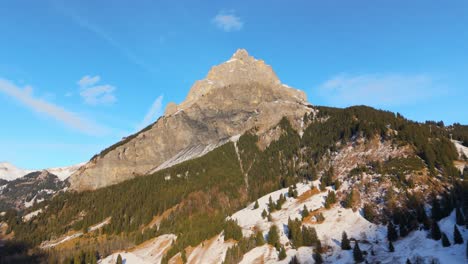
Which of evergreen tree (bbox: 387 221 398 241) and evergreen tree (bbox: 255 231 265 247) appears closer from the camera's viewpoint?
evergreen tree (bbox: 387 221 398 241)

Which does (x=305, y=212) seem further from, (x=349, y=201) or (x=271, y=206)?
(x=271, y=206)

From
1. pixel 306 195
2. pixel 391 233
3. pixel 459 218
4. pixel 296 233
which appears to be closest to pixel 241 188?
pixel 306 195

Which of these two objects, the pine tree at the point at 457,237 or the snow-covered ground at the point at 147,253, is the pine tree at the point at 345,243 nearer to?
the pine tree at the point at 457,237

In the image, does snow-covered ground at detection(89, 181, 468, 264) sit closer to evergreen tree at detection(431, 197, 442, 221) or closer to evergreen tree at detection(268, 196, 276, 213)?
evergreen tree at detection(268, 196, 276, 213)

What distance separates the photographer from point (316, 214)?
9731cm

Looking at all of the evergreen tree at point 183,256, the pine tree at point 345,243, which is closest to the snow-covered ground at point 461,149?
the pine tree at point 345,243

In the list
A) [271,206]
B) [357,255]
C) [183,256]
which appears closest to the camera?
[357,255]

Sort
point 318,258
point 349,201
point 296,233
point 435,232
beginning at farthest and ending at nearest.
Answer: point 349,201, point 296,233, point 318,258, point 435,232

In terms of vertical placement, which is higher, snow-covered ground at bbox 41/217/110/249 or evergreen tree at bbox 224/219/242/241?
snow-covered ground at bbox 41/217/110/249

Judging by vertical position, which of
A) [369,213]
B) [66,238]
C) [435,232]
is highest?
[66,238]

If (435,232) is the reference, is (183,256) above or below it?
below

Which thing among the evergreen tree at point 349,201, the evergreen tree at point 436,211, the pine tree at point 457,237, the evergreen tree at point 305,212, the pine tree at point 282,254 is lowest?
the pine tree at point 282,254

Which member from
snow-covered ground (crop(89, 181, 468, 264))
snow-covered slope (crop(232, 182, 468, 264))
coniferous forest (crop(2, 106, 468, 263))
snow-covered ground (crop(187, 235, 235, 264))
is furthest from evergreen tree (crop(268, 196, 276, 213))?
snow-covered ground (crop(187, 235, 235, 264))

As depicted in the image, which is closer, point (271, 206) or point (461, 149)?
point (271, 206)
